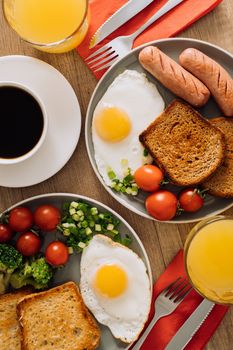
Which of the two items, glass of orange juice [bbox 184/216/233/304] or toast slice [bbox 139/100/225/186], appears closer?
glass of orange juice [bbox 184/216/233/304]

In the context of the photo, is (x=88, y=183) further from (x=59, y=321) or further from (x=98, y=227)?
(x=59, y=321)

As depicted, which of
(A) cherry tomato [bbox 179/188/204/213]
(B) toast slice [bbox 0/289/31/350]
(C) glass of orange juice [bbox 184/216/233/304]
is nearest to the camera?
(C) glass of orange juice [bbox 184/216/233/304]

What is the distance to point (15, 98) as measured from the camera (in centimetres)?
256

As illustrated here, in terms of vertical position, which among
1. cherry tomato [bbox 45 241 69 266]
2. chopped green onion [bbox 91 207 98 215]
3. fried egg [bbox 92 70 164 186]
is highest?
fried egg [bbox 92 70 164 186]

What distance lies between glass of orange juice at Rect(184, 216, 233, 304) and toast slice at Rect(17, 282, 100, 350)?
54 cm

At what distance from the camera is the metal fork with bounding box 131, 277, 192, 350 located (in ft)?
8.87

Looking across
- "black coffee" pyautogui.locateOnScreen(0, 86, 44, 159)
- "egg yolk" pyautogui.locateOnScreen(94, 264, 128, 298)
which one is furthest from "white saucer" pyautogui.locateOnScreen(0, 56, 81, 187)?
"egg yolk" pyautogui.locateOnScreen(94, 264, 128, 298)

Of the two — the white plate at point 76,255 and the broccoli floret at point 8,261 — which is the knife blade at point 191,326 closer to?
the white plate at point 76,255

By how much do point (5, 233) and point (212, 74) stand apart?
115cm

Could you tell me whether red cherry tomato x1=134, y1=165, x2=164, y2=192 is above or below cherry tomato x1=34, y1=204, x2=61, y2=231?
above

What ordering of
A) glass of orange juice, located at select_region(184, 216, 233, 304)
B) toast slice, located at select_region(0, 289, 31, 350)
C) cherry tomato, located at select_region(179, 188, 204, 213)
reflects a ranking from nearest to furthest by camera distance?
glass of orange juice, located at select_region(184, 216, 233, 304) < cherry tomato, located at select_region(179, 188, 204, 213) < toast slice, located at select_region(0, 289, 31, 350)

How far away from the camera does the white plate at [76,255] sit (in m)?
2.67

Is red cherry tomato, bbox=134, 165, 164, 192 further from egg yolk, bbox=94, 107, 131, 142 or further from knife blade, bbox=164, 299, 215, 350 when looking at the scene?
knife blade, bbox=164, 299, 215, 350

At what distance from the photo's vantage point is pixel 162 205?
2600mm
